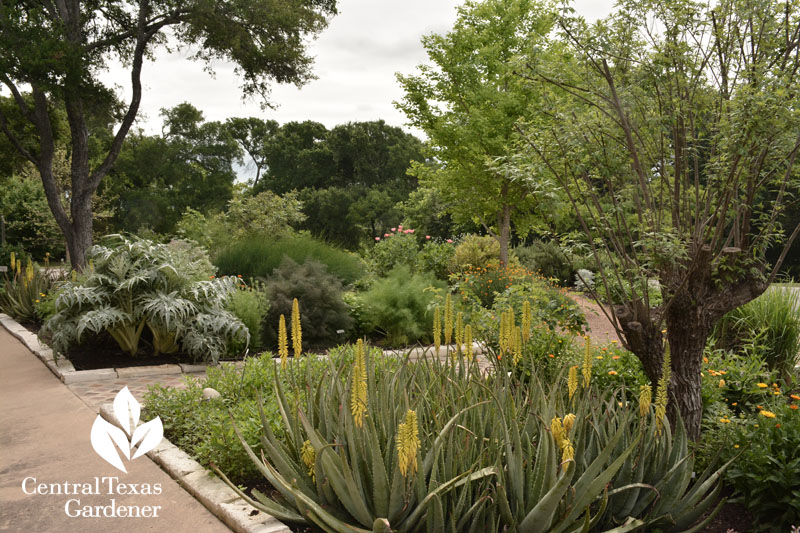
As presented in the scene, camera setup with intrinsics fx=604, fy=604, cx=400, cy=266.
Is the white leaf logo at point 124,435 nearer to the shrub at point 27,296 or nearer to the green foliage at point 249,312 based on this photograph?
the green foliage at point 249,312

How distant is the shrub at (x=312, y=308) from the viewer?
25.7ft

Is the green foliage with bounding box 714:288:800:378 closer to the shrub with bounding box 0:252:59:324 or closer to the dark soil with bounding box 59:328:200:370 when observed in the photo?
the dark soil with bounding box 59:328:200:370

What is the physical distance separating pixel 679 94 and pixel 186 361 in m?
5.85

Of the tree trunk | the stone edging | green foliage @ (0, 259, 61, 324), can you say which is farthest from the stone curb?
the tree trunk

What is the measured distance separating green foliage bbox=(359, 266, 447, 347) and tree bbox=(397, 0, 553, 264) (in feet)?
22.6

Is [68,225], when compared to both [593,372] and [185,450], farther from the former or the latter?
[593,372]

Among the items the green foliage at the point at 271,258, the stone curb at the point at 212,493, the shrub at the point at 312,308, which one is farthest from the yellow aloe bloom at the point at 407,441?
the green foliage at the point at 271,258

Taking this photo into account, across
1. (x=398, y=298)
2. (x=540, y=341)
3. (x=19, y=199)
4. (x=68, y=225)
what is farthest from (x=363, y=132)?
(x=540, y=341)

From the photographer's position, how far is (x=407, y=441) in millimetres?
2133

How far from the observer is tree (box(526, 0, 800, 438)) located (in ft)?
11.1

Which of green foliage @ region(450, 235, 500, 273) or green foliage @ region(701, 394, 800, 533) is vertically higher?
green foliage @ region(450, 235, 500, 273)

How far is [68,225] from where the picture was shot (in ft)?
41.5

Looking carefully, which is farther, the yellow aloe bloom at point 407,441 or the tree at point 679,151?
the tree at point 679,151

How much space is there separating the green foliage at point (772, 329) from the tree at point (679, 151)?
2.36 meters
